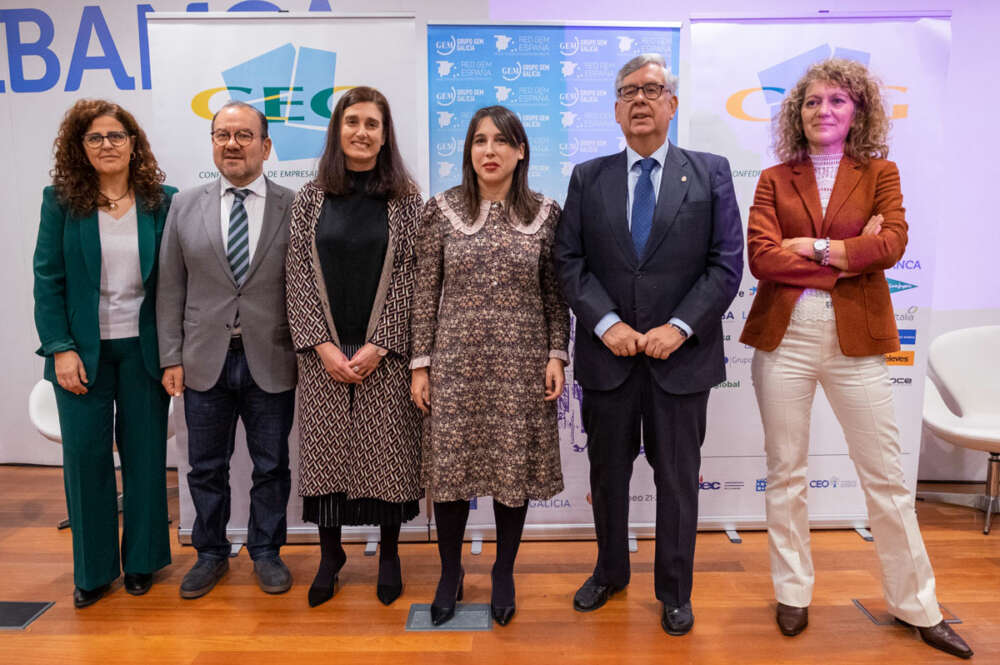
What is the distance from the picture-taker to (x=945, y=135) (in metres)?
3.82

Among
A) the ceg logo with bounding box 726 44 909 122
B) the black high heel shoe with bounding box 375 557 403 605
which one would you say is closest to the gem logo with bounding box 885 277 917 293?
the ceg logo with bounding box 726 44 909 122

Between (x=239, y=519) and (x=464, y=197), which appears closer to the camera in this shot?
(x=464, y=197)

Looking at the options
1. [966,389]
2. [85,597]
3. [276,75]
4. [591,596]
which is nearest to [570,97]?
[276,75]

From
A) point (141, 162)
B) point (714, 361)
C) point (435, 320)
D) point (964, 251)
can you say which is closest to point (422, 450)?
point (435, 320)

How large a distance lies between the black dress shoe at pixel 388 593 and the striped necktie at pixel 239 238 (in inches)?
52.2

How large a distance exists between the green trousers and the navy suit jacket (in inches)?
68.3

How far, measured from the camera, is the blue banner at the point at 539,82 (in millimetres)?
3049

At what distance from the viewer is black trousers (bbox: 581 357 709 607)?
229cm

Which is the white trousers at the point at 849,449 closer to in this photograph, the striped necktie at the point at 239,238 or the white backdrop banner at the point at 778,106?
the white backdrop banner at the point at 778,106

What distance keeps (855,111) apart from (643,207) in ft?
2.58

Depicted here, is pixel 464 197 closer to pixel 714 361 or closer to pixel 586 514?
pixel 714 361

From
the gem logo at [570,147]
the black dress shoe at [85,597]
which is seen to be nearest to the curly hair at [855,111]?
the gem logo at [570,147]

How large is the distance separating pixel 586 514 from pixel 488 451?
3.84ft

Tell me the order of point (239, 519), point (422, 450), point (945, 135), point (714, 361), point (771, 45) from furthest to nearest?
point (945, 135) < point (239, 519) < point (771, 45) < point (422, 450) < point (714, 361)
